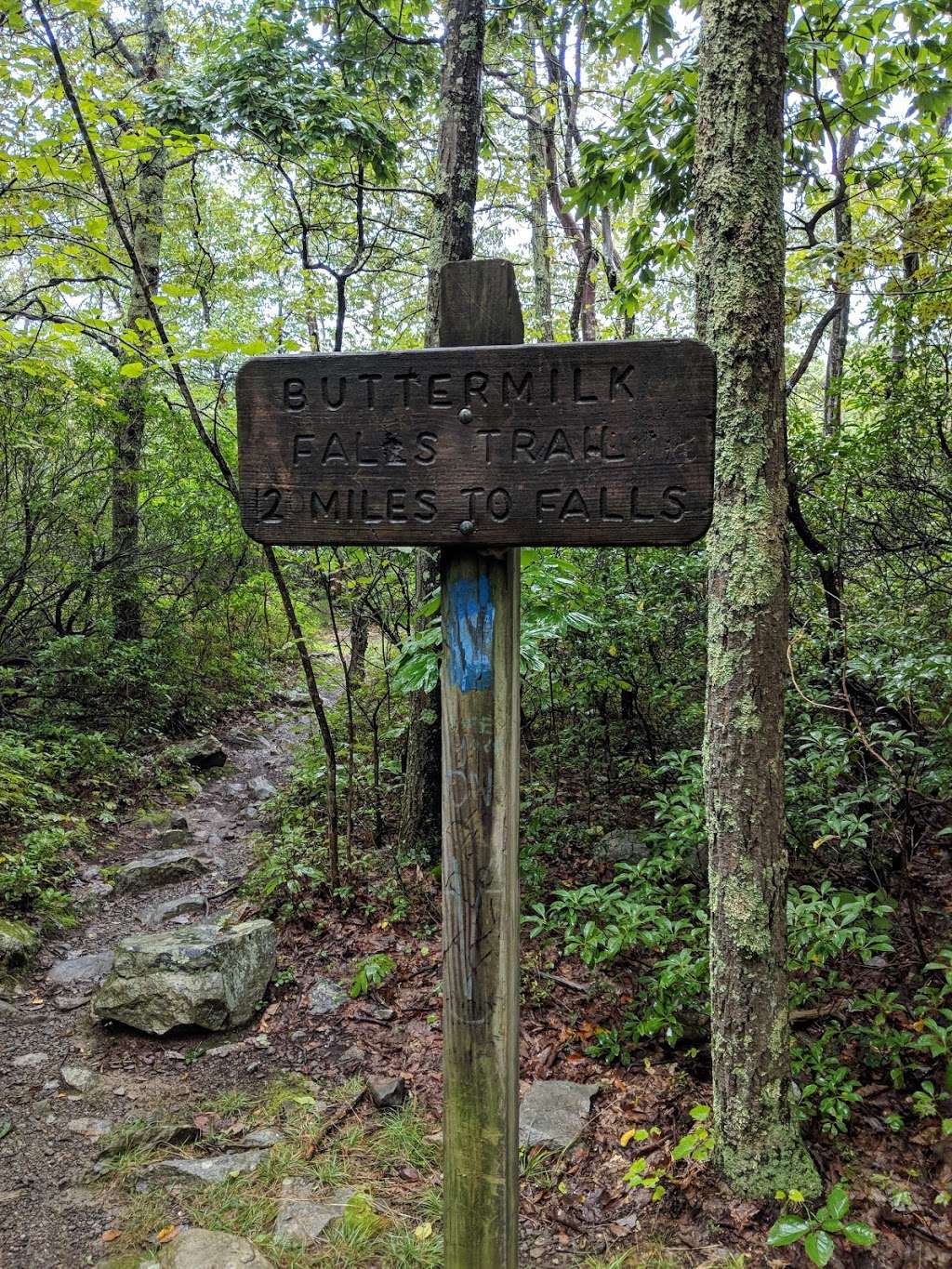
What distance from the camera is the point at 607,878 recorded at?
536 centimetres

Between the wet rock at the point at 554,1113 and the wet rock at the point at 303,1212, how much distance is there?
834 mm

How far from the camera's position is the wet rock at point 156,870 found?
6230 millimetres

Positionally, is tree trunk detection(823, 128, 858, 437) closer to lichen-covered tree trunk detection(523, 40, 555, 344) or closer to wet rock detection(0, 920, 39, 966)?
lichen-covered tree trunk detection(523, 40, 555, 344)

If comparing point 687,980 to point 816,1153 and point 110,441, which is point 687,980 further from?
point 110,441

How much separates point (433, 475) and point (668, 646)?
5451 millimetres

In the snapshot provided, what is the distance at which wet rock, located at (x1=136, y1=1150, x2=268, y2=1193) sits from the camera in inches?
127

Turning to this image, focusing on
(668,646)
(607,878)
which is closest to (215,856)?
(607,878)

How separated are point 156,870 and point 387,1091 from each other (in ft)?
11.4

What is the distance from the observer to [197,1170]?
10.8 feet

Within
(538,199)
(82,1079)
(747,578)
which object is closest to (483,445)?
(747,578)

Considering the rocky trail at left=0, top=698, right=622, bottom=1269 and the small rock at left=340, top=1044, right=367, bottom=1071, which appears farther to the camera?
the small rock at left=340, top=1044, right=367, bottom=1071

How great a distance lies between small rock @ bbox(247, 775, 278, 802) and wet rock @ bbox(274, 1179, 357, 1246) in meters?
5.71

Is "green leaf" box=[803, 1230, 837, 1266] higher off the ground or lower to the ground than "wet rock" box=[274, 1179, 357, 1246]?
higher

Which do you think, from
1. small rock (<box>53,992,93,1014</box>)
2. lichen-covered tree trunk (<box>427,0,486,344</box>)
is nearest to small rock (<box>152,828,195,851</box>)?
small rock (<box>53,992,93,1014</box>)
